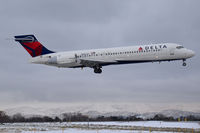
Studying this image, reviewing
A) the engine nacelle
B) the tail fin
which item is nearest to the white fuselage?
the engine nacelle

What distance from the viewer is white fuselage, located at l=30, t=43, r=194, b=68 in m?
50.1

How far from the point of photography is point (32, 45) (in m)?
61.7

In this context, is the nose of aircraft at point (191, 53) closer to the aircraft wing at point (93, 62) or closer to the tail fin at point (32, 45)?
the aircraft wing at point (93, 62)

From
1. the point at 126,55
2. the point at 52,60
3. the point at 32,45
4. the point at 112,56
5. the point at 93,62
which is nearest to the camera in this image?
the point at 126,55

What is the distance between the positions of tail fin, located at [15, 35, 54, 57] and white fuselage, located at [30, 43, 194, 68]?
6.29 meters

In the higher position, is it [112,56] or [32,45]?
[32,45]

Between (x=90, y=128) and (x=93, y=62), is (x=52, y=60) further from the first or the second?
(x=90, y=128)

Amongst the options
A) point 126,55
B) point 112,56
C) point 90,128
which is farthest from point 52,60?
point 90,128

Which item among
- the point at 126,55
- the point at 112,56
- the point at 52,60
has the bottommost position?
the point at 126,55

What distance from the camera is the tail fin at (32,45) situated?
198 ft

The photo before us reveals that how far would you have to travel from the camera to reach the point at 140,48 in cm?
5056

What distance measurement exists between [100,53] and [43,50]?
13.0m

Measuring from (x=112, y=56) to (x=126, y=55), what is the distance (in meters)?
2.51

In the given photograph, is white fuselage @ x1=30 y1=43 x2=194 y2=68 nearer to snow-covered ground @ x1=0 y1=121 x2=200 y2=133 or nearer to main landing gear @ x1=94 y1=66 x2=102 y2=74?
main landing gear @ x1=94 y1=66 x2=102 y2=74
